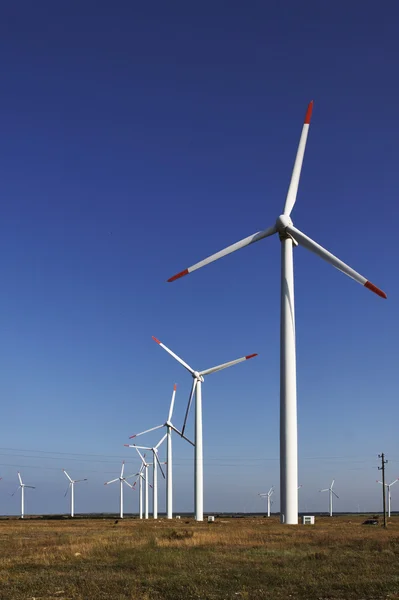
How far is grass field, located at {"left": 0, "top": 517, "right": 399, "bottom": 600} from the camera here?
22688 mm

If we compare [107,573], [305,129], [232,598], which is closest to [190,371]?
[305,129]

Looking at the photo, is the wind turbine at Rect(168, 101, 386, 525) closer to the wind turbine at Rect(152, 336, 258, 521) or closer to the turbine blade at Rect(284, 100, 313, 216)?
the turbine blade at Rect(284, 100, 313, 216)

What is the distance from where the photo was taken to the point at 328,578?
2575 cm

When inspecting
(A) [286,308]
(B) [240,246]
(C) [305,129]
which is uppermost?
(C) [305,129]

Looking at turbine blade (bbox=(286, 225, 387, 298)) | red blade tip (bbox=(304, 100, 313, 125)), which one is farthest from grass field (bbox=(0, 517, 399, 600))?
red blade tip (bbox=(304, 100, 313, 125))

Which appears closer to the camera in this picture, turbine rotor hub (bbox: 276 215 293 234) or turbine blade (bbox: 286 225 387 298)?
turbine blade (bbox: 286 225 387 298)

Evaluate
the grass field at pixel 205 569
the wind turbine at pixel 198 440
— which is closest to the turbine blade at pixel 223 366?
the wind turbine at pixel 198 440

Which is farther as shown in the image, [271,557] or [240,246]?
[240,246]

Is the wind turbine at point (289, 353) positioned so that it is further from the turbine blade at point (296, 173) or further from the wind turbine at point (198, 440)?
the wind turbine at point (198, 440)

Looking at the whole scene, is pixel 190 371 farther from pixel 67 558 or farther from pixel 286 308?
pixel 67 558

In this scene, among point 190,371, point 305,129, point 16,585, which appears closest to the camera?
point 16,585

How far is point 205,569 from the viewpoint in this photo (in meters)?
28.6

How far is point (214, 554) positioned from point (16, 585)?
41.4 feet

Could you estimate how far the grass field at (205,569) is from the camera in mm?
22688
